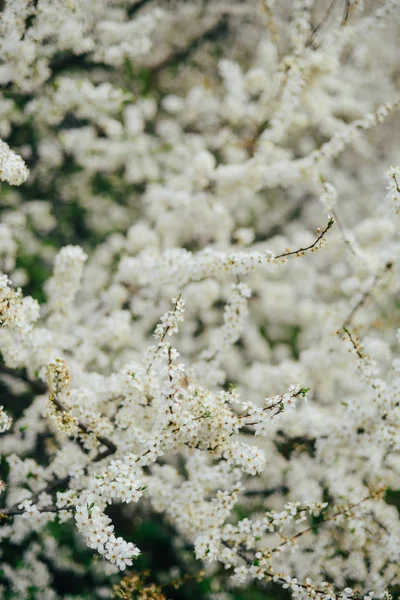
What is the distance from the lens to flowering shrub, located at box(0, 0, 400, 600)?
3.21 meters

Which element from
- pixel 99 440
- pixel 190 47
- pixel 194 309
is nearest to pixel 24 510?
pixel 99 440

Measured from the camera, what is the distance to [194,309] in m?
5.99

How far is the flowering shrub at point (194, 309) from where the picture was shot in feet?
10.5

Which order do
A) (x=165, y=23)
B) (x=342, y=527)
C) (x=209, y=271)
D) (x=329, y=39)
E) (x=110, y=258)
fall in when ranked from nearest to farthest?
(x=209, y=271) → (x=342, y=527) → (x=329, y=39) → (x=110, y=258) → (x=165, y=23)

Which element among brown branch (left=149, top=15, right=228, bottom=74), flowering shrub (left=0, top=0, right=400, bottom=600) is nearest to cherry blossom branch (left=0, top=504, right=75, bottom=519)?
flowering shrub (left=0, top=0, right=400, bottom=600)

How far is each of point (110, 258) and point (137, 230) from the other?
615 millimetres

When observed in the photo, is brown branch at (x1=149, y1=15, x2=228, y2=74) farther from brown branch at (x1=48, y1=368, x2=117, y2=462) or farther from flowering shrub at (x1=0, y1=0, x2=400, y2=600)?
brown branch at (x1=48, y1=368, x2=117, y2=462)

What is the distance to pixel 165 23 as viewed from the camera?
7266mm

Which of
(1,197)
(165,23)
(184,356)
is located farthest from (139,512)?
(165,23)

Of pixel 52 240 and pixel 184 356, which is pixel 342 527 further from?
pixel 52 240

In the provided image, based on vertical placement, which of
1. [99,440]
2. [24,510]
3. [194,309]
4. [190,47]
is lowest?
[24,510]

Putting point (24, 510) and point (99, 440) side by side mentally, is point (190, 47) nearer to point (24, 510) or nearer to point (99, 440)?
point (99, 440)

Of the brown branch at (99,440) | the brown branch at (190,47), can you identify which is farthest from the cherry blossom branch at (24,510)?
the brown branch at (190,47)

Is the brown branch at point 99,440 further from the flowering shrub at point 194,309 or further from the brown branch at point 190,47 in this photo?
the brown branch at point 190,47
